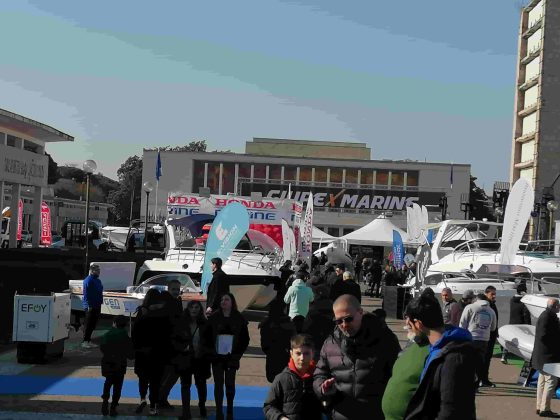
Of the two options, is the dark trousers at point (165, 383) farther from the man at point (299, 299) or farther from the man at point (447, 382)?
the man at point (447, 382)

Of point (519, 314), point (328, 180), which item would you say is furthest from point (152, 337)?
point (328, 180)

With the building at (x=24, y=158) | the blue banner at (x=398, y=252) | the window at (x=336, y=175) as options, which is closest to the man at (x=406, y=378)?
the blue banner at (x=398, y=252)

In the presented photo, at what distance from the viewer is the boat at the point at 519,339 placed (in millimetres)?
14414

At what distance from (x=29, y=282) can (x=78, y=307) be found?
361 centimetres

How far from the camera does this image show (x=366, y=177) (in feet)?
323

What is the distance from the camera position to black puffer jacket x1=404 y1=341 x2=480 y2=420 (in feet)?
14.8

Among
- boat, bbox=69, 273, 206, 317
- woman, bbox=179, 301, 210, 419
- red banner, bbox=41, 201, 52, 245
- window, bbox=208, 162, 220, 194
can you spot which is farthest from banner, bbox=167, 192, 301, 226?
window, bbox=208, 162, 220, 194

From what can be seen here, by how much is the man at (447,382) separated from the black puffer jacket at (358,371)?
37.0 inches

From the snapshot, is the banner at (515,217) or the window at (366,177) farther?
the window at (366,177)

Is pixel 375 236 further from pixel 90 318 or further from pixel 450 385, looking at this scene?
pixel 450 385

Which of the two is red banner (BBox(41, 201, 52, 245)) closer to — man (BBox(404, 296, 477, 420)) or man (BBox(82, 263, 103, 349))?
man (BBox(82, 263, 103, 349))

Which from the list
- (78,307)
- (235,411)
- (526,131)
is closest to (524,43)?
(526,131)

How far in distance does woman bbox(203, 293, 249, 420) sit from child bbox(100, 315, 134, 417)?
3.94 feet

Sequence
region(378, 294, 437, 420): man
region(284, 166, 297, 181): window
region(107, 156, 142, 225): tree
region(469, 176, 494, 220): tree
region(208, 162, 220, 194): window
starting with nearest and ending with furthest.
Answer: region(378, 294, 437, 420): man → region(208, 162, 220, 194): window → region(284, 166, 297, 181): window → region(469, 176, 494, 220): tree → region(107, 156, 142, 225): tree
